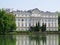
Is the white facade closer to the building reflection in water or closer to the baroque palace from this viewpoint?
→ the baroque palace

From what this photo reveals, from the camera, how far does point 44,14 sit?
85.9m

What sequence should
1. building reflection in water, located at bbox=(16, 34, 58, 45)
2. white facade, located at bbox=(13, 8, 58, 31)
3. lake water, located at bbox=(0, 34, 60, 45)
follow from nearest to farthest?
lake water, located at bbox=(0, 34, 60, 45) → building reflection in water, located at bbox=(16, 34, 58, 45) → white facade, located at bbox=(13, 8, 58, 31)

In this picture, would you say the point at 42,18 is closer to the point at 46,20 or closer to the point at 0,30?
the point at 46,20

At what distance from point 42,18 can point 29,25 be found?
5270mm

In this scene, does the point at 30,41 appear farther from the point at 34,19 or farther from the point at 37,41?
the point at 34,19

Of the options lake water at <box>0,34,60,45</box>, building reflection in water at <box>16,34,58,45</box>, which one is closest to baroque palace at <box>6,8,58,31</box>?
lake water at <box>0,34,60,45</box>

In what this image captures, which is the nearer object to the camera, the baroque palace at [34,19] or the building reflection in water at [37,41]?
the building reflection in water at [37,41]

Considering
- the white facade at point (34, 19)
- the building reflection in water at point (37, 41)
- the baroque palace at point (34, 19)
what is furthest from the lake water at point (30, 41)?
the baroque palace at point (34, 19)

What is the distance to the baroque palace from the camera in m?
82.9

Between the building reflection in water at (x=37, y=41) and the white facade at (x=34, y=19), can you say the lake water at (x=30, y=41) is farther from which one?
the white facade at (x=34, y=19)

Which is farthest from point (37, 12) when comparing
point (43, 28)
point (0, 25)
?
point (0, 25)

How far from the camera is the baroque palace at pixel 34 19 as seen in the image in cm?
8288

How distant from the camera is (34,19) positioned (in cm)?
8462

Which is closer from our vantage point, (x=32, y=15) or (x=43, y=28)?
(x=43, y=28)
